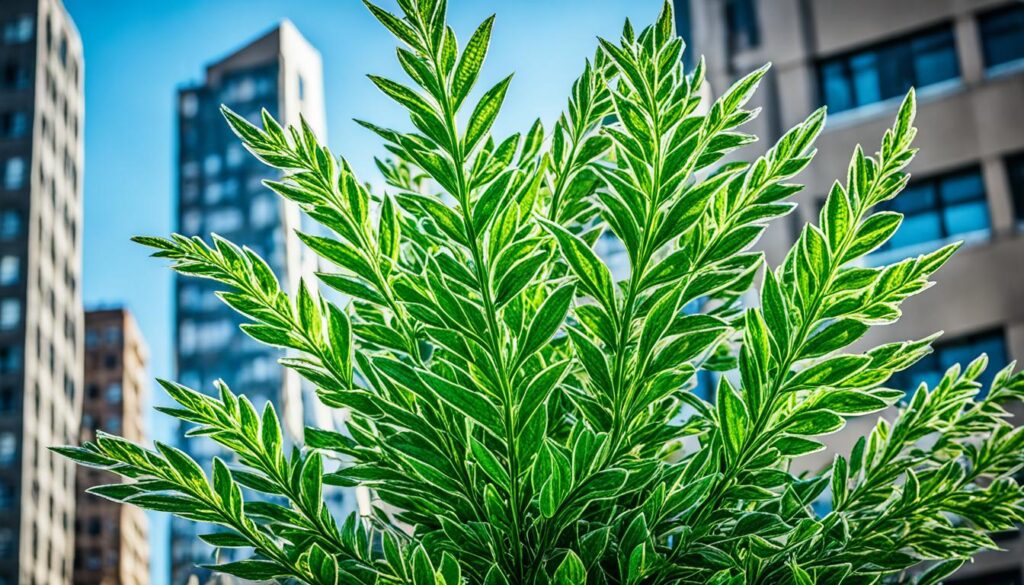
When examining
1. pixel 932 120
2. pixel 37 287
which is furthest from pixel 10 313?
pixel 932 120

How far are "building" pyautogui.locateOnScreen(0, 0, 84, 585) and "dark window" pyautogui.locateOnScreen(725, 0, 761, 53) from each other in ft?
136

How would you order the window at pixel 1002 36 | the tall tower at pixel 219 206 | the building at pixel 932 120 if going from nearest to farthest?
the building at pixel 932 120
the window at pixel 1002 36
the tall tower at pixel 219 206

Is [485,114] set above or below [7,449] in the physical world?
below

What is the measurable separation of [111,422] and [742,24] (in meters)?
68.7

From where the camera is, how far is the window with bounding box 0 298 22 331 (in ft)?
193

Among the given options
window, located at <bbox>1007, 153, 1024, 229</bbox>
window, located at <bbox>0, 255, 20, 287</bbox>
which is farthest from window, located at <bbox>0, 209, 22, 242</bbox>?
window, located at <bbox>1007, 153, 1024, 229</bbox>

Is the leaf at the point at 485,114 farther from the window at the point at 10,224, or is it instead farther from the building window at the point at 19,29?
the building window at the point at 19,29

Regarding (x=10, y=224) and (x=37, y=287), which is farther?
(x=10, y=224)

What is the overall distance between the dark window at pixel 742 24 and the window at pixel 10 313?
43.4 m

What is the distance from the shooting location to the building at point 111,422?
80062 millimetres

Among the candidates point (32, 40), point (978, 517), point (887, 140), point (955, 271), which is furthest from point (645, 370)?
point (32, 40)

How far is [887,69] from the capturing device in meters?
22.2

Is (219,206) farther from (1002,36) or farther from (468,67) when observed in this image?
(468,67)

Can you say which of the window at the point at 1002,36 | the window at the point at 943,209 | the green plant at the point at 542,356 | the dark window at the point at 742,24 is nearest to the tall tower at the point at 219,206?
the dark window at the point at 742,24
